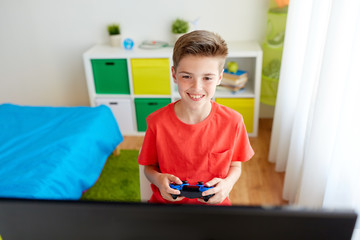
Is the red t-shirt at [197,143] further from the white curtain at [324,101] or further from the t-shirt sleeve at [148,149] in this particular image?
the white curtain at [324,101]

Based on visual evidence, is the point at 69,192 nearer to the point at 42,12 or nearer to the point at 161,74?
the point at 161,74

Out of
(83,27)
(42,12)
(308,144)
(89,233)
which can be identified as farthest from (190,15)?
(89,233)

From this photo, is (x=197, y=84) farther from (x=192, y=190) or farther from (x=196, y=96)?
(x=192, y=190)

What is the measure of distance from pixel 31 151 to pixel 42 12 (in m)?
1.73

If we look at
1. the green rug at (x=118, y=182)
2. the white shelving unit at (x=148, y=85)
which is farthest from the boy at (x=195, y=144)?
the white shelving unit at (x=148, y=85)

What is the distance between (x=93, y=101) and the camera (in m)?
3.14

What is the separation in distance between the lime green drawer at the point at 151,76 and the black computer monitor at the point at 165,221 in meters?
2.39

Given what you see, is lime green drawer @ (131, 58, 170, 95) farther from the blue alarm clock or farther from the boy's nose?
the boy's nose

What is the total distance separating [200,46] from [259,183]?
5.52 feet

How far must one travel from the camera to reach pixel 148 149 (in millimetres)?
1304

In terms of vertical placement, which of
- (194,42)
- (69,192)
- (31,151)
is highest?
(194,42)

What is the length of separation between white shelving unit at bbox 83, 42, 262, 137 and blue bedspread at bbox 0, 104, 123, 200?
44cm

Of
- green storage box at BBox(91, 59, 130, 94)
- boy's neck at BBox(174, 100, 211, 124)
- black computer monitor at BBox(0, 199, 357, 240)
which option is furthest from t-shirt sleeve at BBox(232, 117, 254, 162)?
green storage box at BBox(91, 59, 130, 94)

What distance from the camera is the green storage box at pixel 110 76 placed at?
295cm
